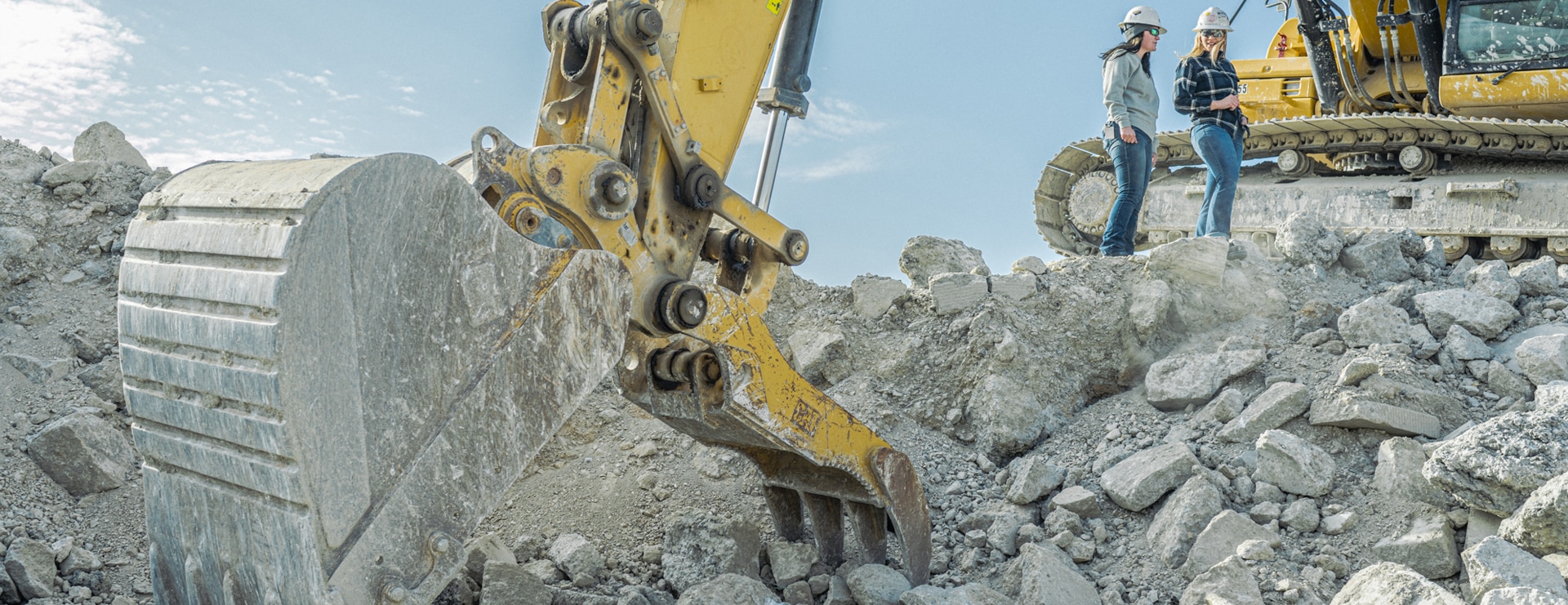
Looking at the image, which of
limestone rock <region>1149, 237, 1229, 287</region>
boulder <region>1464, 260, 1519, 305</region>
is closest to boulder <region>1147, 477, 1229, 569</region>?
limestone rock <region>1149, 237, 1229, 287</region>

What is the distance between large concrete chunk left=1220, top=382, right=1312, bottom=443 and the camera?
430 cm

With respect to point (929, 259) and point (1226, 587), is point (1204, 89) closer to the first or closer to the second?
point (929, 259)

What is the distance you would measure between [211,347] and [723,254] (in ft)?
5.38

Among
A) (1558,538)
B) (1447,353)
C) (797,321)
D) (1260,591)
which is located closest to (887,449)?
(1260,591)

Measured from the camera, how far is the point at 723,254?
3773 millimetres

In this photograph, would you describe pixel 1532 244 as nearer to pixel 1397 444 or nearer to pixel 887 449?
pixel 1397 444

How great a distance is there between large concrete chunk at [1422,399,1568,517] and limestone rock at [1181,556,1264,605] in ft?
2.24

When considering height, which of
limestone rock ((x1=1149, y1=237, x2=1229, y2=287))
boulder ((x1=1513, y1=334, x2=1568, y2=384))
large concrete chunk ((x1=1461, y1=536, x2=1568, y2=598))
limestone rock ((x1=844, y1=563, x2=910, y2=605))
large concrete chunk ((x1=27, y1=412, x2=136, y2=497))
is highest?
limestone rock ((x1=1149, y1=237, x2=1229, y2=287))

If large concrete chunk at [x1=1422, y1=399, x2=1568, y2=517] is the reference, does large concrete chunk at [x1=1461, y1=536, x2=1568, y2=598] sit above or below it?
below

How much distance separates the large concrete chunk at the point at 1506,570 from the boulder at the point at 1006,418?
1.74 m

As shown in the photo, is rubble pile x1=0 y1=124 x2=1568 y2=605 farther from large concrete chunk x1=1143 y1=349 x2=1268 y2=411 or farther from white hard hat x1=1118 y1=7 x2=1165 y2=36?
white hard hat x1=1118 y1=7 x2=1165 y2=36

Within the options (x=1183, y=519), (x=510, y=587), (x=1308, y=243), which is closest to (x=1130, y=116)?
(x=1308, y=243)

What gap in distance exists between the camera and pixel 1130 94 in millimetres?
6504

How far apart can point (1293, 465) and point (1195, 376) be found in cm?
82
